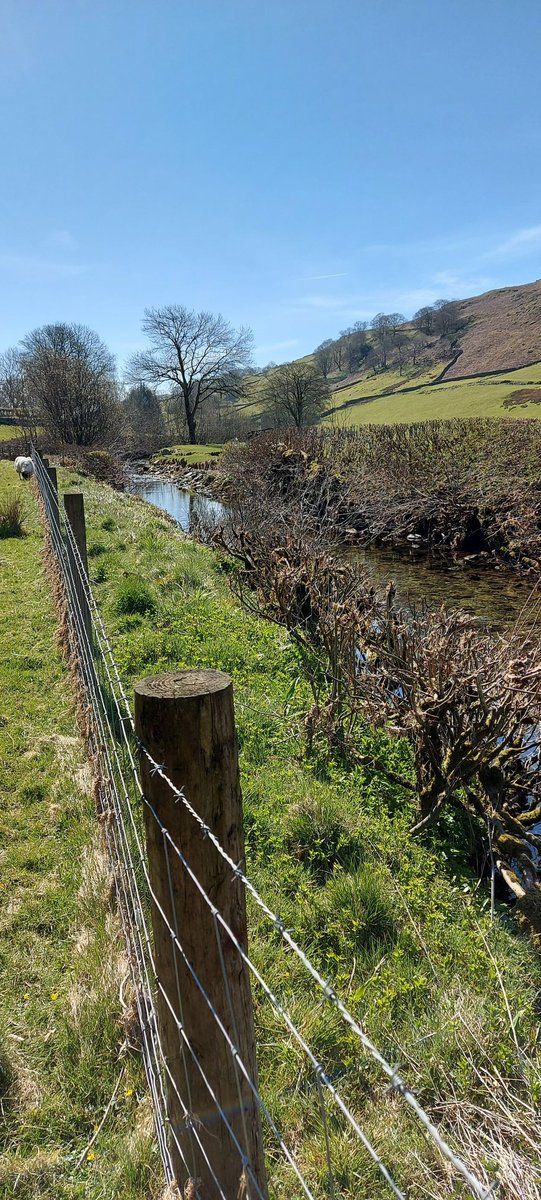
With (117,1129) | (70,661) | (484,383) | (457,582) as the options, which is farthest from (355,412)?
(117,1129)

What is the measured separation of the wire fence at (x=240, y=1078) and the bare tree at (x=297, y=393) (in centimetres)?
4257

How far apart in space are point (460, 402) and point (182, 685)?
1879 inches

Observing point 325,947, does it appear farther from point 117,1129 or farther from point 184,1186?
point 184,1186

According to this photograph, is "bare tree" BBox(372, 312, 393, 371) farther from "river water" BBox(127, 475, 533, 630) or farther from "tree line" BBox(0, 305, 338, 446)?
"river water" BBox(127, 475, 533, 630)

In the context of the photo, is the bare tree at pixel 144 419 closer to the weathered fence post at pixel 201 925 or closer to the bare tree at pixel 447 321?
the weathered fence post at pixel 201 925

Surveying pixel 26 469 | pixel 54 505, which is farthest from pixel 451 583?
pixel 26 469

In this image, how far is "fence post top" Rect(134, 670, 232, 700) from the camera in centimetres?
155

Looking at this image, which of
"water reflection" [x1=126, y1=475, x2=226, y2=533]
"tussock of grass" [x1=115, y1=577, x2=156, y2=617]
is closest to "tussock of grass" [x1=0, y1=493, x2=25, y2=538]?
"tussock of grass" [x1=115, y1=577, x2=156, y2=617]

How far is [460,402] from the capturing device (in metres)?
45.2

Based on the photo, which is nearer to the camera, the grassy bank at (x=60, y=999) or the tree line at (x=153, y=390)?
the grassy bank at (x=60, y=999)

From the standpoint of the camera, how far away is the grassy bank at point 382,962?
2.46 m

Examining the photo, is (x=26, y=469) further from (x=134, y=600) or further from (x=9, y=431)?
(x=9, y=431)

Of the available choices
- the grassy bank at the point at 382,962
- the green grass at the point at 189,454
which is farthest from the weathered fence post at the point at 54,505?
the green grass at the point at 189,454

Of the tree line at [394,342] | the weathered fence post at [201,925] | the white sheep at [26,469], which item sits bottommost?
the weathered fence post at [201,925]
